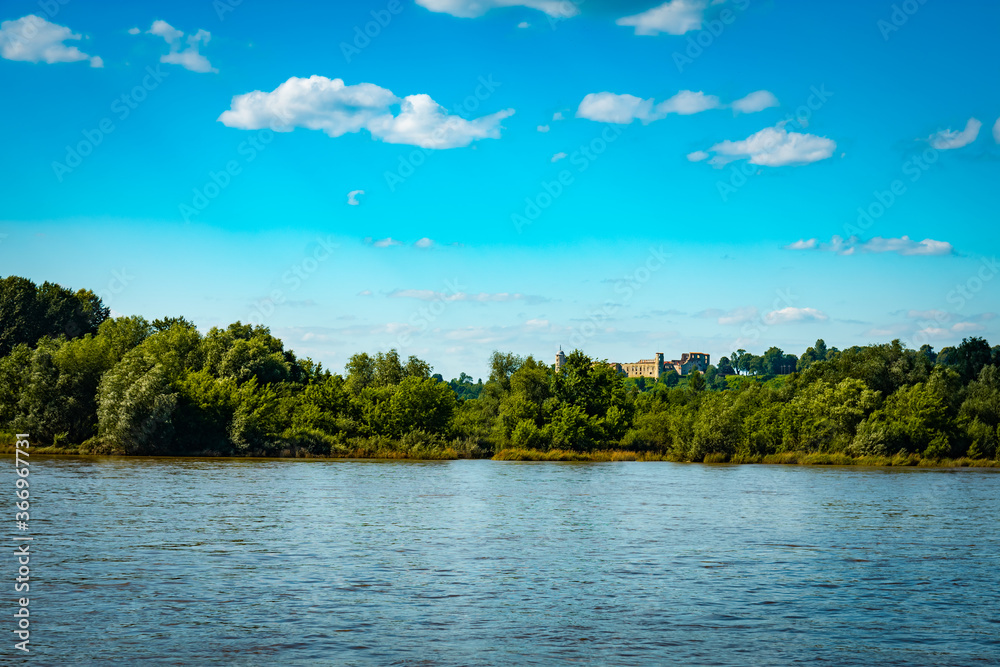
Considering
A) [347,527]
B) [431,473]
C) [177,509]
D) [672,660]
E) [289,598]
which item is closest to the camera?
[672,660]

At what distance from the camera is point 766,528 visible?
35375 millimetres

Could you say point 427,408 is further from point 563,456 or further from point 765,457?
point 765,457

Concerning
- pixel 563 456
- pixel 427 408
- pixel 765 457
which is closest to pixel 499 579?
pixel 427 408

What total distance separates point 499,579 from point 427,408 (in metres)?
70.0

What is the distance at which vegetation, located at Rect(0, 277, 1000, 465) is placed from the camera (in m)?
82.2

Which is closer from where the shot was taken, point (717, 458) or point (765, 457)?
point (717, 458)

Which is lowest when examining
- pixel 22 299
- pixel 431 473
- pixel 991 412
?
pixel 431 473

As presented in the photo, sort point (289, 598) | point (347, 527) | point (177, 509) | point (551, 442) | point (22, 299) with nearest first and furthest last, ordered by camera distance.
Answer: point (289, 598) → point (347, 527) → point (177, 509) → point (551, 442) → point (22, 299)

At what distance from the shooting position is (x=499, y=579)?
23.2m

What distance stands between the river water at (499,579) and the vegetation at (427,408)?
35.8 m

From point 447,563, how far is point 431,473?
143 feet

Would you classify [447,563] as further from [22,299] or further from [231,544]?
[22,299]

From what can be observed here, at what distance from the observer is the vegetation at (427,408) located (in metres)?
82.2

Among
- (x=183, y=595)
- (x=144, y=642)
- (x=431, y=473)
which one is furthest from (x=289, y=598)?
(x=431, y=473)
